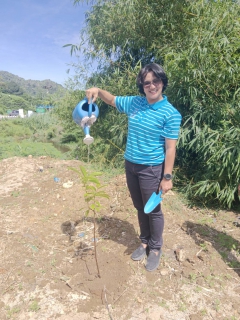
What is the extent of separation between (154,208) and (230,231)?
1557mm

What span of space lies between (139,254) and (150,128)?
115 cm

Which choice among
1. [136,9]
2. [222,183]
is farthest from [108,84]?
[222,183]

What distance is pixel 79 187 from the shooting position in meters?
3.63

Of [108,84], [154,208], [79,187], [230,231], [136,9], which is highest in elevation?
[136,9]

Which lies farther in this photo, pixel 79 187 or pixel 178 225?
pixel 79 187

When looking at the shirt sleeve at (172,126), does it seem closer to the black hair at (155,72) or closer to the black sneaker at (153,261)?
the black hair at (155,72)

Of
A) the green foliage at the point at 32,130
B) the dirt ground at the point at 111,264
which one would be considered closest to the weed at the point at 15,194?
the dirt ground at the point at 111,264

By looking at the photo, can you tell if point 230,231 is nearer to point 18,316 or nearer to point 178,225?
point 178,225

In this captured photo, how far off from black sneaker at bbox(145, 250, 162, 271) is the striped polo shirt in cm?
85

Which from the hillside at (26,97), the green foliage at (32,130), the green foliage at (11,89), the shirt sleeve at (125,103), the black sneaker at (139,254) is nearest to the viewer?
the shirt sleeve at (125,103)

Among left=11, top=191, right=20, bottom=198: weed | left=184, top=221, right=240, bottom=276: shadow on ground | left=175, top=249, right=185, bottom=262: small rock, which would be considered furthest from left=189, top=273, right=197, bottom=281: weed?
left=11, top=191, right=20, bottom=198: weed

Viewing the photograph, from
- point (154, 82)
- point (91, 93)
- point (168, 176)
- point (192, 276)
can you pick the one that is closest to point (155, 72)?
point (154, 82)

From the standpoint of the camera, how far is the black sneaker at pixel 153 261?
6.87 ft

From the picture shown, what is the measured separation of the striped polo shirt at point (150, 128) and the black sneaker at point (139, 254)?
2.83ft
